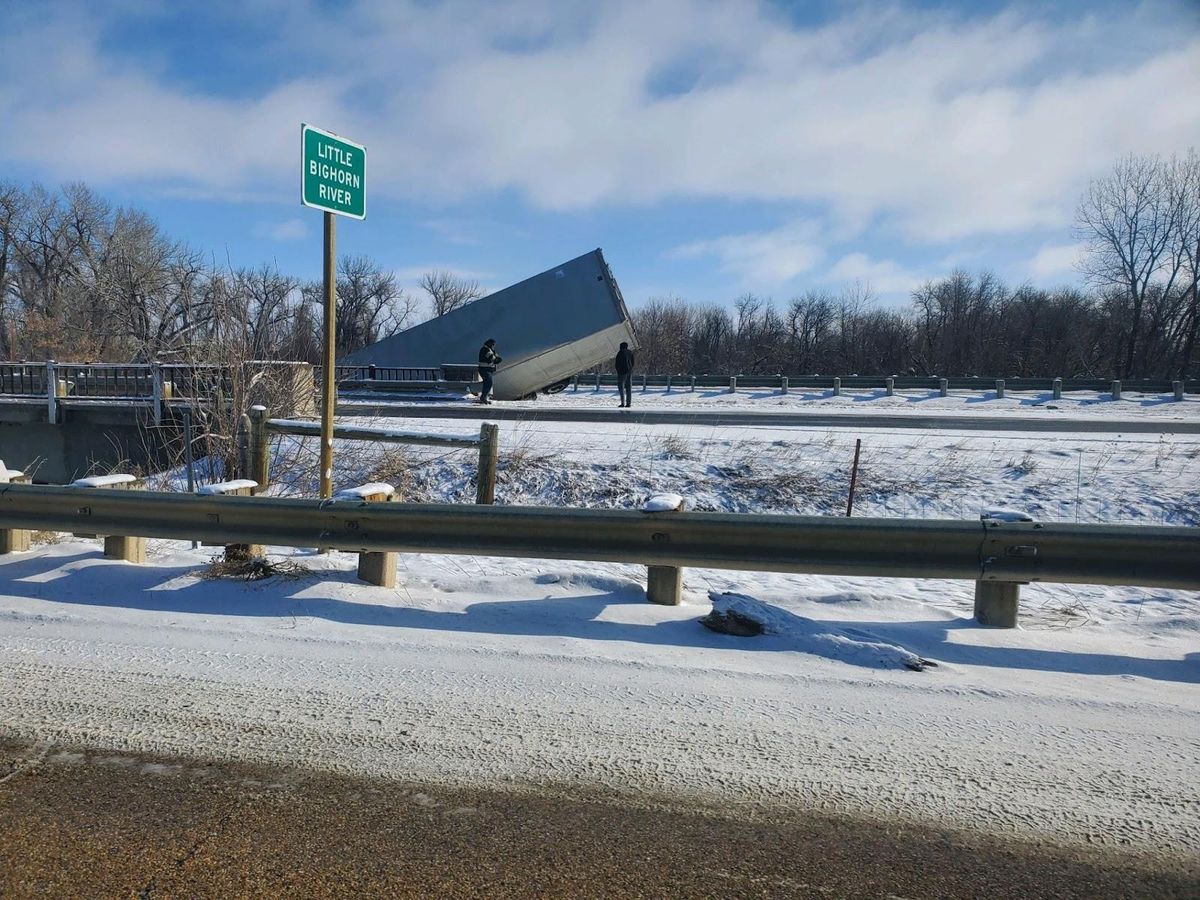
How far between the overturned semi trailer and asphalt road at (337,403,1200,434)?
19.5 feet

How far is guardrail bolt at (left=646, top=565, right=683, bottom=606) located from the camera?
5504mm

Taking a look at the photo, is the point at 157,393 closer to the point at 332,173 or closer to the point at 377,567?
the point at 332,173

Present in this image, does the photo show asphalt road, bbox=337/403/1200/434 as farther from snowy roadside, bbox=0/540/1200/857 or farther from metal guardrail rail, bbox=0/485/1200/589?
snowy roadside, bbox=0/540/1200/857

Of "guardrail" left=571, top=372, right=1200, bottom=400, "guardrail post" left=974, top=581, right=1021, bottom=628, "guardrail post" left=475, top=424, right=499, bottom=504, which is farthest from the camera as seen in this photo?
"guardrail" left=571, top=372, right=1200, bottom=400

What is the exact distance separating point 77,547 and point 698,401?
2280cm

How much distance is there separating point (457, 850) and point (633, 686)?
1.52 metres

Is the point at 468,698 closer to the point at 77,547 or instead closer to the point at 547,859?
the point at 547,859

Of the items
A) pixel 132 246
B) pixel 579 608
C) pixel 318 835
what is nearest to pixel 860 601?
pixel 579 608

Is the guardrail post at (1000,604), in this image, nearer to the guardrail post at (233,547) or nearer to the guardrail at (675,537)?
the guardrail at (675,537)

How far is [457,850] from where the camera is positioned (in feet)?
9.04

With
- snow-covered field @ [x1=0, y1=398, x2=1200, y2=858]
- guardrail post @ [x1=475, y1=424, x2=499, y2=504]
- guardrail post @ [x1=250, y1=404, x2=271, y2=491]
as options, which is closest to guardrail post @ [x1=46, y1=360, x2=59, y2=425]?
guardrail post @ [x1=250, y1=404, x2=271, y2=491]

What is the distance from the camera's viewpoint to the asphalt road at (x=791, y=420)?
16391 millimetres

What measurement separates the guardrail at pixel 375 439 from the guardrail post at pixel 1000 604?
18.0 feet

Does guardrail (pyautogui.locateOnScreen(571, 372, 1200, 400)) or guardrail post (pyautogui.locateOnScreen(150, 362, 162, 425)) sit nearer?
guardrail post (pyautogui.locateOnScreen(150, 362, 162, 425))
